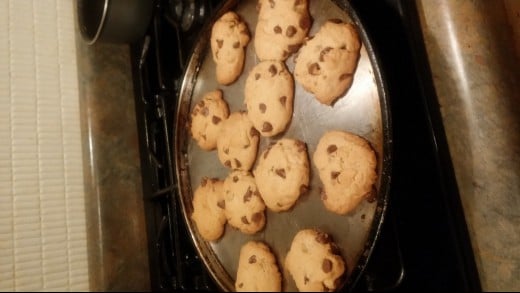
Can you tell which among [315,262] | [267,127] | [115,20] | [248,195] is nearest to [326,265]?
[315,262]

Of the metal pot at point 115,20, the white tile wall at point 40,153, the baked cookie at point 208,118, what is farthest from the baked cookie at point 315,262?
the metal pot at point 115,20

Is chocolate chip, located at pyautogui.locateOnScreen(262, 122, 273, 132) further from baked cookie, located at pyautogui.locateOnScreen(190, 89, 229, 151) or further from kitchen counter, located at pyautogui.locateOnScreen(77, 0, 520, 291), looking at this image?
kitchen counter, located at pyautogui.locateOnScreen(77, 0, 520, 291)

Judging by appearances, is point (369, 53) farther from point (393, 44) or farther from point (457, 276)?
point (457, 276)

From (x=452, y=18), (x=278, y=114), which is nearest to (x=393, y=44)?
(x=452, y=18)

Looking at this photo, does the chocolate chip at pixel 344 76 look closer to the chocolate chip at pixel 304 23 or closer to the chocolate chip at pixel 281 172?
the chocolate chip at pixel 304 23

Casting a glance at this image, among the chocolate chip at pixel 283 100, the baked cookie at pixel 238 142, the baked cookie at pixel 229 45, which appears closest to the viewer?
the chocolate chip at pixel 283 100

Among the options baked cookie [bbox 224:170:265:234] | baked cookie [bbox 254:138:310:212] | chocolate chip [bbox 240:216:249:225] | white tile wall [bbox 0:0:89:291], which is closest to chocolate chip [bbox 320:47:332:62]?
Result: baked cookie [bbox 254:138:310:212]
